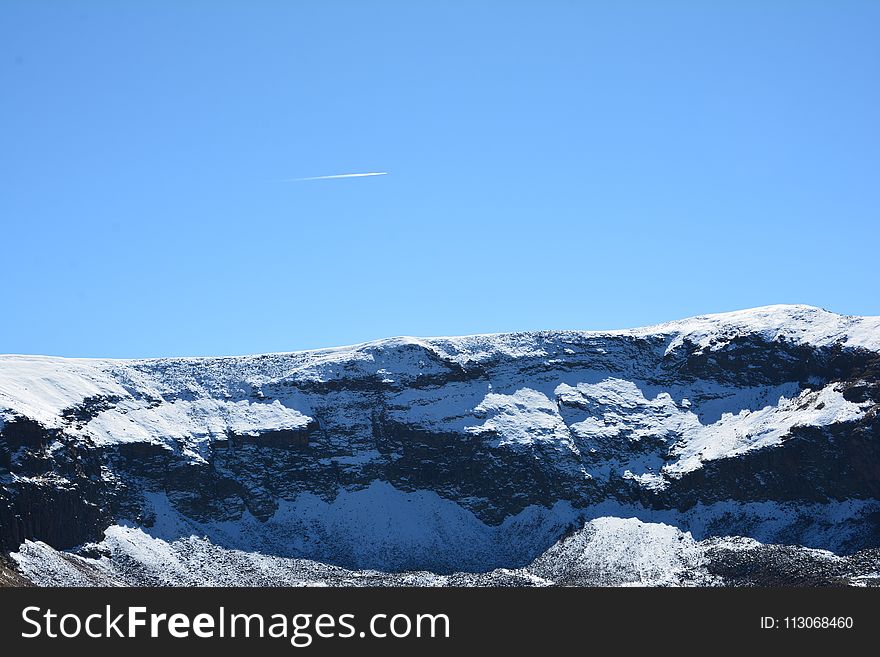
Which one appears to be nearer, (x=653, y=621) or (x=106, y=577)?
(x=653, y=621)

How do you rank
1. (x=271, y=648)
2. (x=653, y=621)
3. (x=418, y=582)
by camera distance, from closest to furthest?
(x=271, y=648)
(x=653, y=621)
(x=418, y=582)

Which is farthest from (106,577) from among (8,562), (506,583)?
(506,583)

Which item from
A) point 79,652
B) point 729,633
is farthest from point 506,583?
point 79,652

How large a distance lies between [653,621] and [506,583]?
106092 mm

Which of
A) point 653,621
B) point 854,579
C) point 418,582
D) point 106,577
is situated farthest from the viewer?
point 418,582

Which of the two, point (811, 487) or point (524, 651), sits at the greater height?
point (811, 487)

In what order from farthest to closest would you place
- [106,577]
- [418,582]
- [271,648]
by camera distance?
[418,582] → [106,577] → [271,648]

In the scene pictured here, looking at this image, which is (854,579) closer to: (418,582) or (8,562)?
(418,582)

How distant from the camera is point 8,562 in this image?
560 feet

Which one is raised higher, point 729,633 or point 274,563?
point 274,563

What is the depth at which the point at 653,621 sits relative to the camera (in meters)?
83.7

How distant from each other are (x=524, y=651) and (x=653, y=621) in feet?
34.5

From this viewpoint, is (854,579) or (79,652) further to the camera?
(854,579)

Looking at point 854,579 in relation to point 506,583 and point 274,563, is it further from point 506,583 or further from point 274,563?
point 274,563
